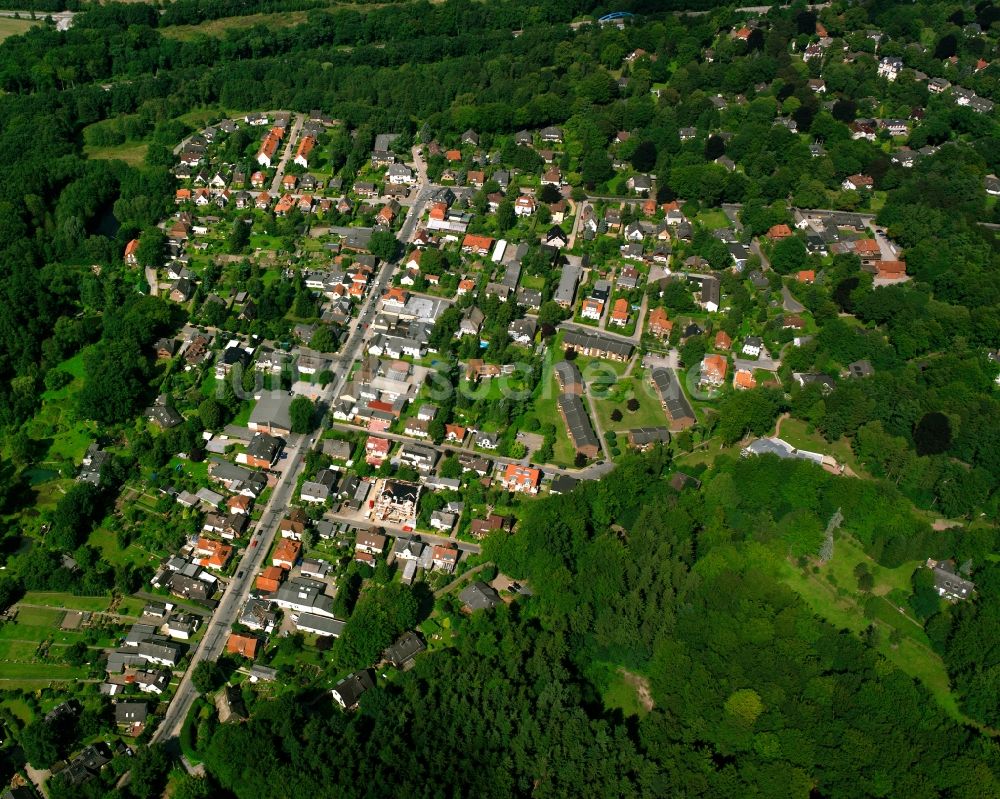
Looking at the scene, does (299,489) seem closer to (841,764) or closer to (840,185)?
(841,764)

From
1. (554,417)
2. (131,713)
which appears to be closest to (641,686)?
(554,417)

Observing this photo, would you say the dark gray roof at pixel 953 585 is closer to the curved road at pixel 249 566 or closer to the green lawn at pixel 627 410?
the green lawn at pixel 627 410

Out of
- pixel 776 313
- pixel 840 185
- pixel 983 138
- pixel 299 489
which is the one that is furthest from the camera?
pixel 983 138

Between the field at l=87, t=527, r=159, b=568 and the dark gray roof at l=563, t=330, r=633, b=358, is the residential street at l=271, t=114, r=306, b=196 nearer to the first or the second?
the dark gray roof at l=563, t=330, r=633, b=358

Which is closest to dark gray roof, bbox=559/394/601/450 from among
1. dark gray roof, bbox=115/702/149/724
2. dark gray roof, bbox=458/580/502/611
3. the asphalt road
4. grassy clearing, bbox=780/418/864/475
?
dark gray roof, bbox=458/580/502/611

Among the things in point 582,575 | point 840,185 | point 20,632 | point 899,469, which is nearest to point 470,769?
point 582,575
